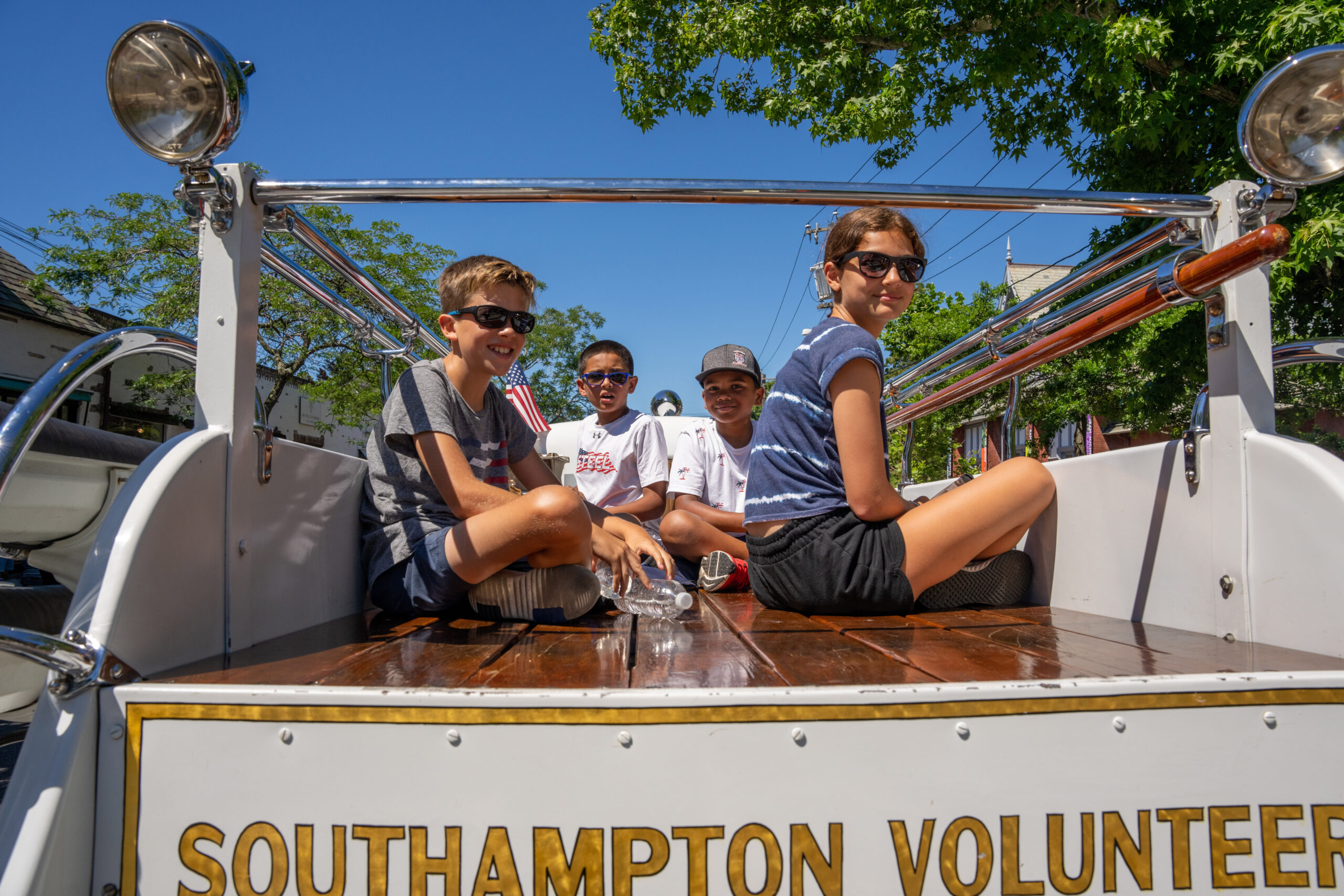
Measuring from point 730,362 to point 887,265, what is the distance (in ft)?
5.12

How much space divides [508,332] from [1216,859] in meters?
1.64

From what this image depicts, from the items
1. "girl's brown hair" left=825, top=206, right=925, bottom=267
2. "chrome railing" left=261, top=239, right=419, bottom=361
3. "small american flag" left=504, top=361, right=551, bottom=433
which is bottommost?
"chrome railing" left=261, top=239, right=419, bottom=361

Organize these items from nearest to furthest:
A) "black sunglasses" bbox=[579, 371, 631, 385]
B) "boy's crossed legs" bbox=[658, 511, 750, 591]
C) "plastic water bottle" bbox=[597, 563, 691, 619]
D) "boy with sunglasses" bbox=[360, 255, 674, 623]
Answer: "boy with sunglasses" bbox=[360, 255, 674, 623]
"plastic water bottle" bbox=[597, 563, 691, 619]
"boy's crossed legs" bbox=[658, 511, 750, 591]
"black sunglasses" bbox=[579, 371, 631, 385]

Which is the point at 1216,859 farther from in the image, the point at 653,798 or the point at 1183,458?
the point at 1183,458

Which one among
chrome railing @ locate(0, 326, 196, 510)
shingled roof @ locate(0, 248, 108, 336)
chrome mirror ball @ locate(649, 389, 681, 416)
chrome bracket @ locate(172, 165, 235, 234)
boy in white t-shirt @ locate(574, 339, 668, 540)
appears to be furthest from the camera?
shingled roof @ locate(0, 248, 108, 336)

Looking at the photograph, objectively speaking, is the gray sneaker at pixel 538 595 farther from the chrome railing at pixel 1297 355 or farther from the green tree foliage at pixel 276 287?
the green tree foliage at pixel 276 287

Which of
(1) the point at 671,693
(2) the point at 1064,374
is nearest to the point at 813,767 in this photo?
(1) the point at 671,693

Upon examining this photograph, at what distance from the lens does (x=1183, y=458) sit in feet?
5.18

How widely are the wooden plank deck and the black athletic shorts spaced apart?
1.9 inches

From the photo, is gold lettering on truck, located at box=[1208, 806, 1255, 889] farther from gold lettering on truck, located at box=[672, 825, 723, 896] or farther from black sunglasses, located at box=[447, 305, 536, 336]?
black sunglasses, located at box=[447, 305, 536, 336]

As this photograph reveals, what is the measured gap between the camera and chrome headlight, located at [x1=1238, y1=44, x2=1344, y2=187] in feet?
4.47

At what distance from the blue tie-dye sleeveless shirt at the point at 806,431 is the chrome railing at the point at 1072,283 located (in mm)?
447

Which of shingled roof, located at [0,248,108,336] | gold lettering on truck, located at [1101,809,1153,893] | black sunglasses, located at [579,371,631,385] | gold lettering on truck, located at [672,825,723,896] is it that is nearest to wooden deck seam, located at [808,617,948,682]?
gold lettering on truck, located at [1101,809,1153,893]

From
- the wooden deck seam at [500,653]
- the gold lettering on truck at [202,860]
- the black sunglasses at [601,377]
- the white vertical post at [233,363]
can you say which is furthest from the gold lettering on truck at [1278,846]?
the black sunglasses at [601,377]
